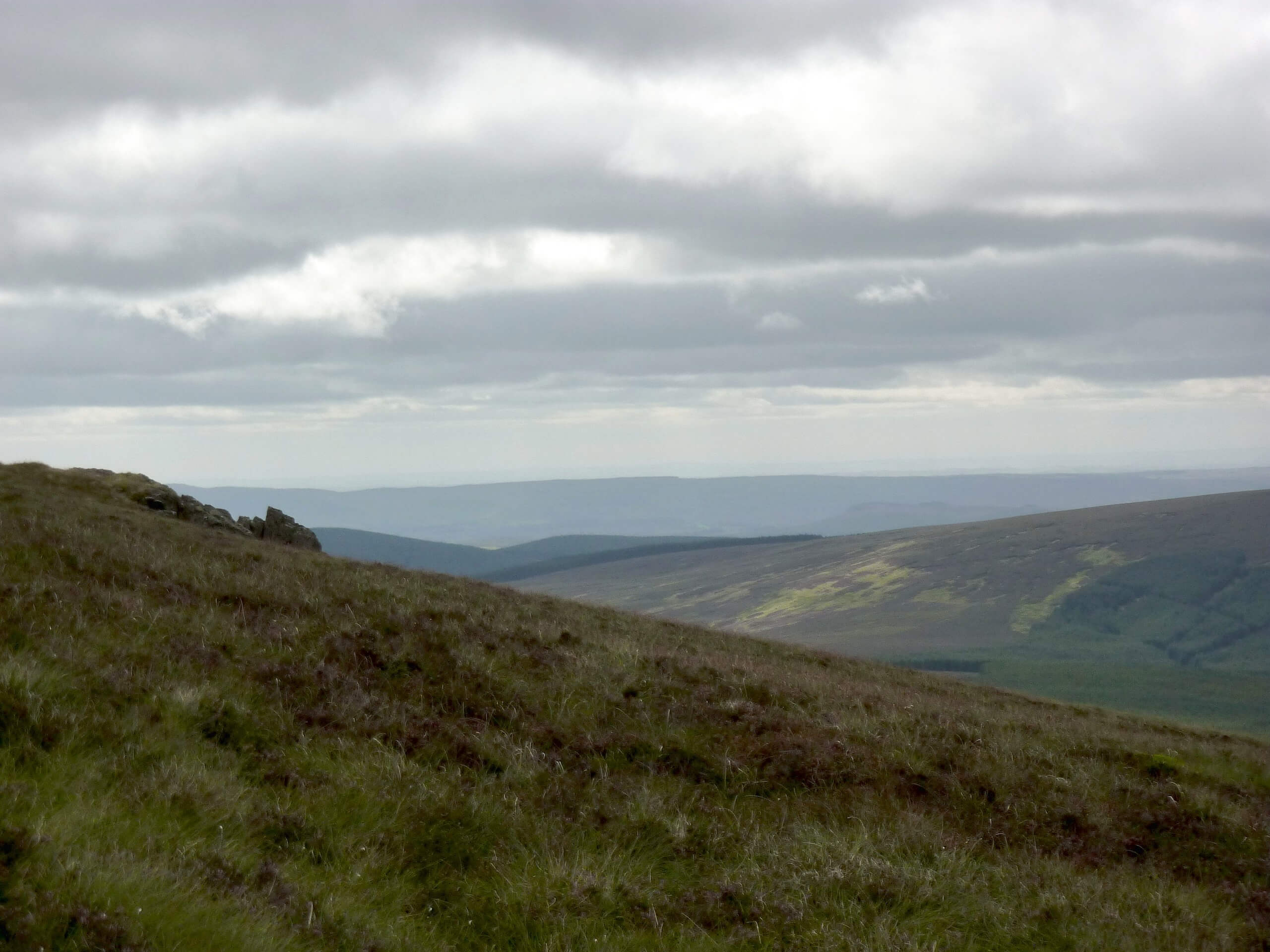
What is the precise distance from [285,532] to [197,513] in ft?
13.1

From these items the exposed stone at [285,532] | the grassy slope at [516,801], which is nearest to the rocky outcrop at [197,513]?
the exposed stone at [285,532]

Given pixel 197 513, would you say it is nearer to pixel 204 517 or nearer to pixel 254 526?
pixel 204 517

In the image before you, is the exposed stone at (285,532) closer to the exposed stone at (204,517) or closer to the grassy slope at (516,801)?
the exposed stone at (204,517)

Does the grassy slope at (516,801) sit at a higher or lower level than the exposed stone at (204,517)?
lower

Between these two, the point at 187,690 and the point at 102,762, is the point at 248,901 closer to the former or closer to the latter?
the point at 102,762

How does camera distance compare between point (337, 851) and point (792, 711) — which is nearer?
point (337, 851)

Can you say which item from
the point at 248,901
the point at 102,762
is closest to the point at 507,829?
the point at 248,901

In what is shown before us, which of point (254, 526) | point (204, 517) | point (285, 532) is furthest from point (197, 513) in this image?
point (285, 532)

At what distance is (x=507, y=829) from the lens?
28.9 feet

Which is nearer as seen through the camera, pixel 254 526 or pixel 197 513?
pixel 197 513

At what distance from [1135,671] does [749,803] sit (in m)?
178

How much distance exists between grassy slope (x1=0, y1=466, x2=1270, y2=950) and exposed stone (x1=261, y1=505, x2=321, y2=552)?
27.1m

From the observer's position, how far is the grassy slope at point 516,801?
695 centimetres

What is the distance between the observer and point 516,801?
9406mm
